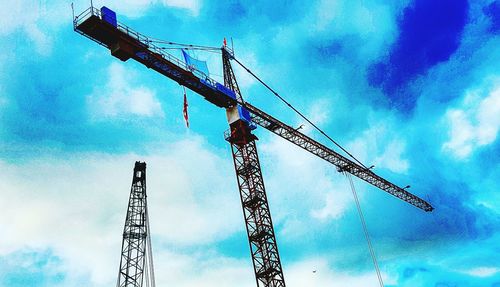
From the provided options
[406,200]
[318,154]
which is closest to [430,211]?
[406,200]

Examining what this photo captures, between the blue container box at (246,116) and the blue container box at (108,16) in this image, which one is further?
the blue container box at (246,116)

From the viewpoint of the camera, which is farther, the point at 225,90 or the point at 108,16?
the point at 225,90

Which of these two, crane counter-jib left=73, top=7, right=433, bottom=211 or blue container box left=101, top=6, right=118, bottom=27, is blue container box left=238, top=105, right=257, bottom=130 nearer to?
crane counter-jib left=73, top=7, right=433, bottom=211

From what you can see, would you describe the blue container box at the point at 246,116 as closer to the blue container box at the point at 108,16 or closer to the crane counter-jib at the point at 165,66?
the crane counter-jib at the point at 165,66

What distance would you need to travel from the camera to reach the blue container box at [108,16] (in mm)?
43534

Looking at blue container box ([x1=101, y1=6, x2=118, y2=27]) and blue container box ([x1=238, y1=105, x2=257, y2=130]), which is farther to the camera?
blue container box ([x1=238, y1=105, x2=257, y2=130])

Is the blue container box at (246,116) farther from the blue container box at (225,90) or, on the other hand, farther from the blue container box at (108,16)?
the blue container box at (108,16)

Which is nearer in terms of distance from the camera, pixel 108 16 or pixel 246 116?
pixel 108 16

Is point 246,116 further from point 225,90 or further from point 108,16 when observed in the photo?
point 108,16

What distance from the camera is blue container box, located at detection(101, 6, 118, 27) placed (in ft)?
143

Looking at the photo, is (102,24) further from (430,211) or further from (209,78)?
(430,211)

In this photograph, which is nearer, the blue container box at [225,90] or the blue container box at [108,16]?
the blue container box at [108,16]

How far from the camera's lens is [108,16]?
144 ft

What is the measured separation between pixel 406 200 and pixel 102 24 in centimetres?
7183
